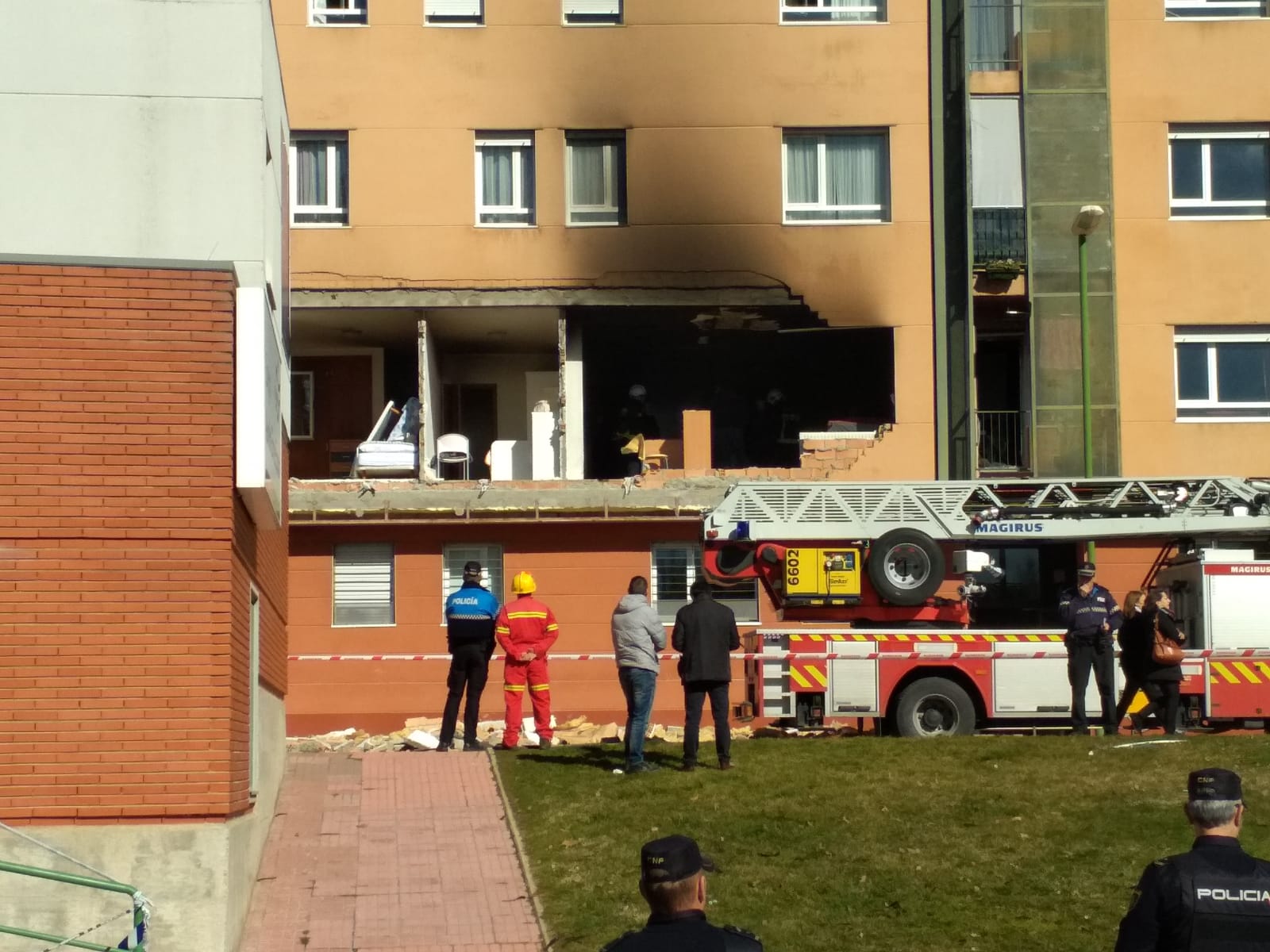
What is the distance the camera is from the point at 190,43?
12562 millimetres

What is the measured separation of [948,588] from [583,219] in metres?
10.2

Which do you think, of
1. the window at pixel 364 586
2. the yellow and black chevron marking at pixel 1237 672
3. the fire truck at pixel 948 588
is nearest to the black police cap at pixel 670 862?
the fire truck at pixel 948 588

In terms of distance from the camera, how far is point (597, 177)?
27828 mm

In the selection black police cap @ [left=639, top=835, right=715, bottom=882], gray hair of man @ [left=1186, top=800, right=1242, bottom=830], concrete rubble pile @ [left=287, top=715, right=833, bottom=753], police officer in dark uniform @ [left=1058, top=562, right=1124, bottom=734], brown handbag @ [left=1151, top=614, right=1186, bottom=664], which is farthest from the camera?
concrete rubble pile @ [left=287, top=715, right=833, bottom=753]

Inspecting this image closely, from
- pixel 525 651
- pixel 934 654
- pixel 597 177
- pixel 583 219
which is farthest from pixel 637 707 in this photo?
pixel 597 177

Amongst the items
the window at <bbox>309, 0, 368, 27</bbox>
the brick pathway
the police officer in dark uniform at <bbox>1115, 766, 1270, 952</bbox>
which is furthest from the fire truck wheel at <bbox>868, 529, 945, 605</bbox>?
the police officer in dark uniform at <bbox>1115, 766, 1270, 952</bbox>

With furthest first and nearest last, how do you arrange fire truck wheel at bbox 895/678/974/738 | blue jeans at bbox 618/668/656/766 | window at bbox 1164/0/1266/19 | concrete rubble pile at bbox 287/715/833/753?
window at bbox 1164/0/1266/19, concrete rubble pile at bbox 287/715/833/753, fire truck wheel at bbox 895/678/974/738, blue jeans at bbox 618/668/656/766

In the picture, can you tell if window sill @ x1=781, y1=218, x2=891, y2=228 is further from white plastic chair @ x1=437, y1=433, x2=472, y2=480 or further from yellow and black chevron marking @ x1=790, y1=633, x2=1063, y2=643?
yellow and black chevron marking @ x1=790, y1=633, x2=1063, y2=643

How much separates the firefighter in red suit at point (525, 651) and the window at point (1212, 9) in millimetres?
15791

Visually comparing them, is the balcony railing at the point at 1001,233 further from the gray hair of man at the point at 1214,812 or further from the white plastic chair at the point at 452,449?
the gray hair of man at the point at 1214,812

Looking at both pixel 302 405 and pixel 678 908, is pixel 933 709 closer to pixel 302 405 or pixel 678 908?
pixel 302 405

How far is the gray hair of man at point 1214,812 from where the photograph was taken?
19.9 ft

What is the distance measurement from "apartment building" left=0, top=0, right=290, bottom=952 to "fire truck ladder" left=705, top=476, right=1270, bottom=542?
8725 mm

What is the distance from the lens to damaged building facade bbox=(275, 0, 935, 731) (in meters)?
26.9
